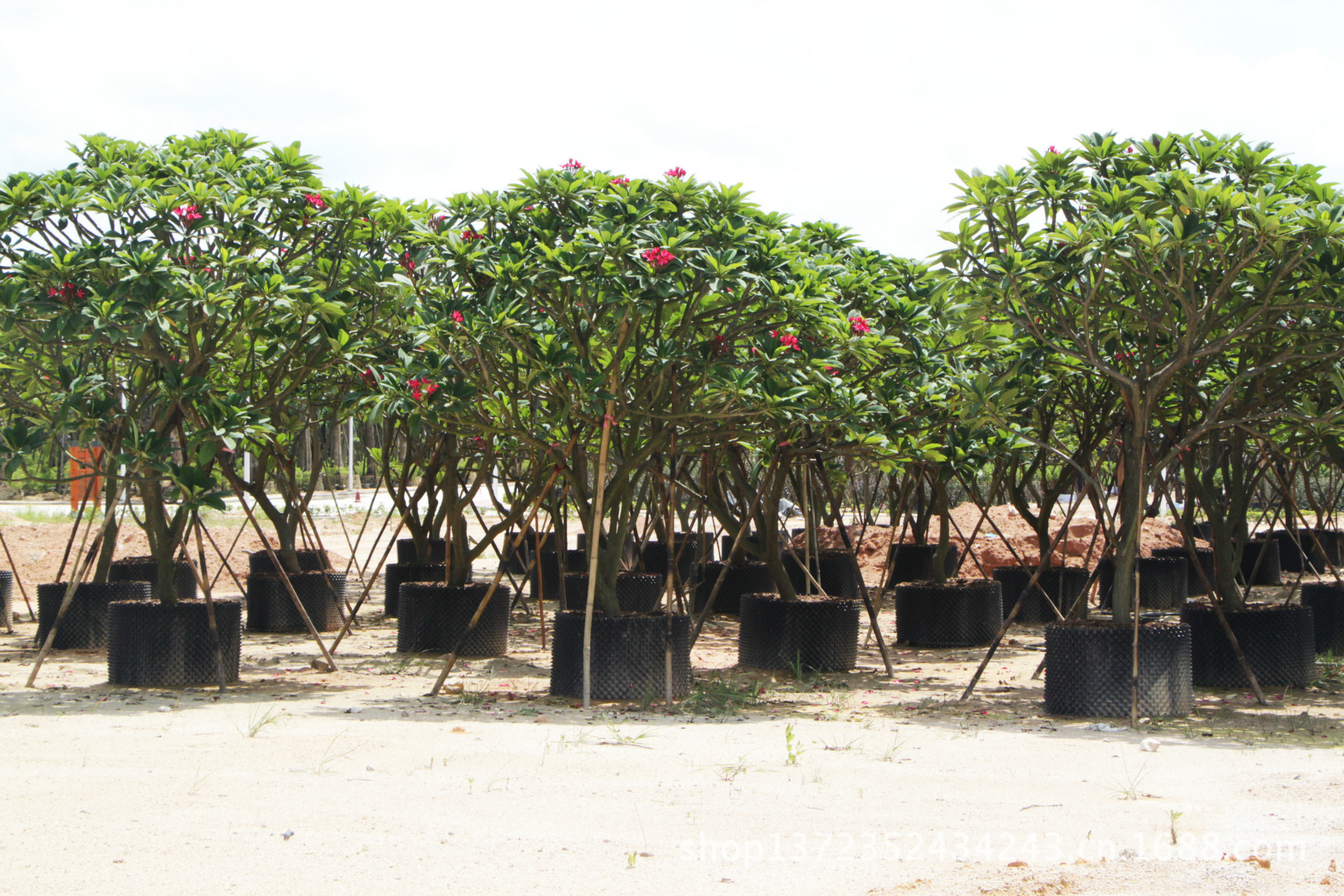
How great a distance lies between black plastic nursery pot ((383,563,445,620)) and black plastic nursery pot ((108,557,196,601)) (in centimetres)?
185

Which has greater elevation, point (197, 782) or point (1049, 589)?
point (1049, 589)

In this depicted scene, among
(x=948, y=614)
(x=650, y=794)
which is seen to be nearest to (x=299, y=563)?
(x=948, y=614)

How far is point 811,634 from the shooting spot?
8.82 meters

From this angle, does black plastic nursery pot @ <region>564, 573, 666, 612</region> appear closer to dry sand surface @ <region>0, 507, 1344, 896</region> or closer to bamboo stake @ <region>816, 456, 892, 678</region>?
bamboo stake @ <region>816, 456, 892, 678</region>

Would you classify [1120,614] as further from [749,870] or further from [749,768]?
[749,870]

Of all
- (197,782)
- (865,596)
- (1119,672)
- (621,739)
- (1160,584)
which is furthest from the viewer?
(1160,584)

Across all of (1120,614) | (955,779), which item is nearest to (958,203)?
(1120,614)

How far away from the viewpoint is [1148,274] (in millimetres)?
6523

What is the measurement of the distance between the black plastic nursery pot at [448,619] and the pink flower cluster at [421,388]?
2.81m

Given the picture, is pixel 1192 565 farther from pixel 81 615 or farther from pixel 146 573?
pixel 81 615

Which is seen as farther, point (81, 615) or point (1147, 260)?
point (81, 615)

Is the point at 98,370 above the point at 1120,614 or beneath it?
above

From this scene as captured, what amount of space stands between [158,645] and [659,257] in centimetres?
398

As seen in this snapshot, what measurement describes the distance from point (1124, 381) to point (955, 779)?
9.25 ft
